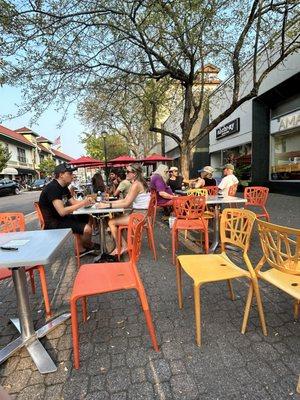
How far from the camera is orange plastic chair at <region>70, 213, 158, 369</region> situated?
2.44 m

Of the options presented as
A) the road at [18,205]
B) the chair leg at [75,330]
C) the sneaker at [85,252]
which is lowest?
the road at [18,205]

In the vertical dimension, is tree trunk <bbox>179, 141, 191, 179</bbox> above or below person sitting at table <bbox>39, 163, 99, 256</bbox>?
above

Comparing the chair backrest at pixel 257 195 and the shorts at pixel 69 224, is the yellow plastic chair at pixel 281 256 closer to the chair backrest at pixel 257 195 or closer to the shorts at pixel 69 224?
the shorts at pixel 69 224

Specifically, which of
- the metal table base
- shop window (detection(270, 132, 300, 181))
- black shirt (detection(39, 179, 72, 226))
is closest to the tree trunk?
shop window (detection(270, 132, 300, 181))

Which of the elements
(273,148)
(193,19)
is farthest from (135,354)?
(273,148)

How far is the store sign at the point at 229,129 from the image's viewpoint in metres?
17.5

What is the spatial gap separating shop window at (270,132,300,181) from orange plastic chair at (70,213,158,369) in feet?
39.2

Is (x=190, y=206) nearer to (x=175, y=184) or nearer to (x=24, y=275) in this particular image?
(x=24, y=275)

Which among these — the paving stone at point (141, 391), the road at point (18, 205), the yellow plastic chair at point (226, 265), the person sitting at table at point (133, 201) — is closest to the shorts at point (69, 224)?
the person sitting at table at point (133, 201)

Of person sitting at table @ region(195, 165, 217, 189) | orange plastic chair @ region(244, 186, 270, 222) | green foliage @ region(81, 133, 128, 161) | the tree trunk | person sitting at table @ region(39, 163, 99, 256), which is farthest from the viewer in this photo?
green foliage @ region(81, 133, 128, 161)

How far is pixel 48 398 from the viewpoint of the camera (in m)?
2.15

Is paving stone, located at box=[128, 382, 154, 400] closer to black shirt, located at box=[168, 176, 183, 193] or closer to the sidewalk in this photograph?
the sidewalk

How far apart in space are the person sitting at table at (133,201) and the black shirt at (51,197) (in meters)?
0.69

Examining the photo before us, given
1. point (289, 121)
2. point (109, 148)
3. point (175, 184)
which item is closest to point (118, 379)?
point (175, 184)
